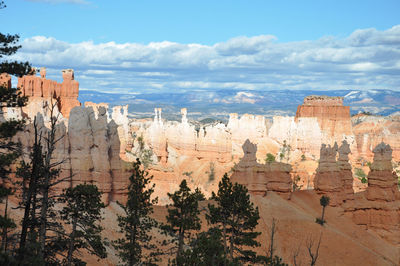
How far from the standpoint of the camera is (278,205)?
1884 inches

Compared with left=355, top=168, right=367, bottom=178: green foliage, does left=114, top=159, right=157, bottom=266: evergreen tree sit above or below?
above

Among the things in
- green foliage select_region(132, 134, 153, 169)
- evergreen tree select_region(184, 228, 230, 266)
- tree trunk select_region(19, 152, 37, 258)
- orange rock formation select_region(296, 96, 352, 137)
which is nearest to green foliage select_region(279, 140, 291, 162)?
orange rock formation select_region(296, 96, 352, 137)

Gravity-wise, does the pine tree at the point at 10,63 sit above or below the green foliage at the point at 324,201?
above

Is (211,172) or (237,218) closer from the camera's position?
(237,218)

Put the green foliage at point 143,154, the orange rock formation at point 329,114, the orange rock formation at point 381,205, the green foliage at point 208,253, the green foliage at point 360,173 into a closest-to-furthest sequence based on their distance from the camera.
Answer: the green foliage at point 208,253
the orange rock formation at point 381,205
the green foliage at point 143,154
the green foliage at point 360,173
the orange rock formation at point 329,114

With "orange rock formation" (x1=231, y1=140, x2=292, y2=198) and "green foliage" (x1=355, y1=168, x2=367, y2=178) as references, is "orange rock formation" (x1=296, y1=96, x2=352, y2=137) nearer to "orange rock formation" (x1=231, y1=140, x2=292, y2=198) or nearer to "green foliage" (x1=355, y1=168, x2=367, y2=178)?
"green foliage" (x1=355, y1=168, x2=367, y2=178)

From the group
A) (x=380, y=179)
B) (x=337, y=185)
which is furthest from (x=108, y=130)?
(x=380, y=179)

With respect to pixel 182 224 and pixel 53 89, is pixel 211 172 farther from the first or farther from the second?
pixel 182 224

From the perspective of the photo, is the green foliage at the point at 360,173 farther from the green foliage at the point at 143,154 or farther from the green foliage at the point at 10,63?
the green foliage at the point at 10,63

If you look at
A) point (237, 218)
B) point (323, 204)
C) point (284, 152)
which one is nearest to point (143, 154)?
point (284, 152)

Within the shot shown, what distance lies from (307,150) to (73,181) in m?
78.6

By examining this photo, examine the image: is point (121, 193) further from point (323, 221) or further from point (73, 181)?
point (323, 221)

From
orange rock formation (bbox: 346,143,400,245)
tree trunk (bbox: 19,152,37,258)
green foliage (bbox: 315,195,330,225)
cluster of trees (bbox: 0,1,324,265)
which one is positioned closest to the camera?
tree trunk (bbox: 19,152,37,258)

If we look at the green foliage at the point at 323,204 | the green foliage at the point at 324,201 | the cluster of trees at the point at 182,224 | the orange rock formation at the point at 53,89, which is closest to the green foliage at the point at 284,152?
the orange rock formation at the point at 53,89
